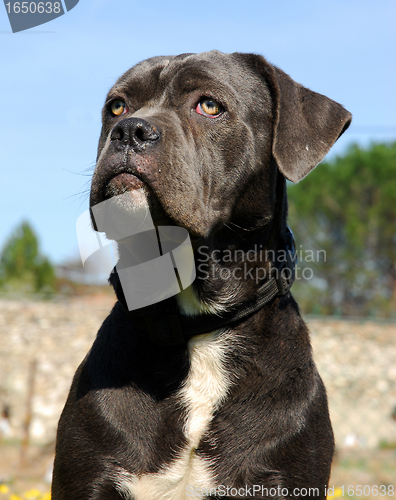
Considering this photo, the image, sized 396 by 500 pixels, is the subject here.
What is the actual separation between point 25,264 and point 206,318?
1135 inches

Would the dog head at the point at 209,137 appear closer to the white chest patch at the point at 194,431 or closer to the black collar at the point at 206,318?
the black collar at the point at 206,318

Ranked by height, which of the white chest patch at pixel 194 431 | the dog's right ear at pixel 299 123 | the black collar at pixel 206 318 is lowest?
the white chest patch at pixel 194 431

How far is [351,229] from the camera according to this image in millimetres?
21875

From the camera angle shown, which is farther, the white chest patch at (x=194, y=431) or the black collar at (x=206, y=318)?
the black collar at (x=206, y=318)

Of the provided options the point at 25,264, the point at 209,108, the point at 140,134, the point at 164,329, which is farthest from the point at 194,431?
the point at 25,264

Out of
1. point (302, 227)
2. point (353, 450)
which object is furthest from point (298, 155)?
point (302, 227)

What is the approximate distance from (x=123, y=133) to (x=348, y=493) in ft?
12.7

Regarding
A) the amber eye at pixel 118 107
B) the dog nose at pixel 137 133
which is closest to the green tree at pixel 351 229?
the amber eye at pixel 118 107

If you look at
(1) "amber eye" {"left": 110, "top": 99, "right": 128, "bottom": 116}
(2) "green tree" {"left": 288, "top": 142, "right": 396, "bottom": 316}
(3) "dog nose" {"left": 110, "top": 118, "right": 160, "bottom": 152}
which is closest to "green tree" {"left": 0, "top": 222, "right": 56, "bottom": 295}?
(2) "green tree" {"left": 288, "top": 142, "right": 396, "bottom": 316}

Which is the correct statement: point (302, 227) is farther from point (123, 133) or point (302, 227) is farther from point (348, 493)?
point (123, 133)

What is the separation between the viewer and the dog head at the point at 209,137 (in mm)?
2273

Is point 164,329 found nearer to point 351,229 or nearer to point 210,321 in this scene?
point 210,321

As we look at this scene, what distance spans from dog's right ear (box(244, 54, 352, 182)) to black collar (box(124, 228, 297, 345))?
0.45m

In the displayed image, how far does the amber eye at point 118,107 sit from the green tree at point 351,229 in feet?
53.0
